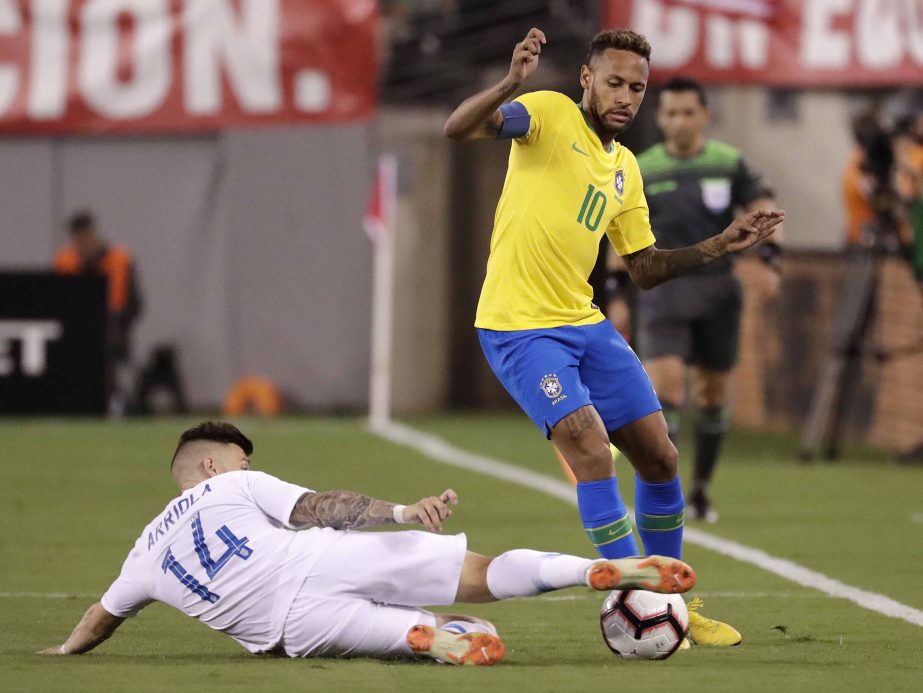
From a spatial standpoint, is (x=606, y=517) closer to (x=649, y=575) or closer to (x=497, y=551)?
(x=649, y=575)

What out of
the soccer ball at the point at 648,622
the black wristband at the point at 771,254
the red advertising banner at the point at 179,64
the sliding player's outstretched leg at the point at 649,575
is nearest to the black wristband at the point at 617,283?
the black wristband at the point at 771,254

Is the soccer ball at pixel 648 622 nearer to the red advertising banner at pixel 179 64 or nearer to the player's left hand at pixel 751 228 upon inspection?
the player's left hand at pixel 751 228

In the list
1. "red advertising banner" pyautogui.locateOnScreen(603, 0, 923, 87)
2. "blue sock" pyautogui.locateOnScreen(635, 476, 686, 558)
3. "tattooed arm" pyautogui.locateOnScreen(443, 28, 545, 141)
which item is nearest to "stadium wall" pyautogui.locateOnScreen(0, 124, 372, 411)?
"red advertising banner" pyautogui.locateOnScreen(603, 0, 923, 87)

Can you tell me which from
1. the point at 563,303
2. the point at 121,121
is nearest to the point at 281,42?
the point at 121,121

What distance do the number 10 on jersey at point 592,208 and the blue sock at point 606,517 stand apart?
0.95 meters

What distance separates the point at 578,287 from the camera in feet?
23.8

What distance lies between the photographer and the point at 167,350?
2036 cm

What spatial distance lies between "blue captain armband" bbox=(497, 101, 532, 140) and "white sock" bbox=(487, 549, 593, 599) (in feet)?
4.91

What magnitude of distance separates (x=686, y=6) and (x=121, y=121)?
179 inches

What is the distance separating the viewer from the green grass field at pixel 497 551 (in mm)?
6309

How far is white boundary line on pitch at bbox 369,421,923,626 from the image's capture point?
27.3 feet

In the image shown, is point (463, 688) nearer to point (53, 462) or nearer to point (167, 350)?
point (53, 462)

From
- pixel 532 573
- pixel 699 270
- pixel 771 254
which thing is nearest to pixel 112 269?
pixel 699 270

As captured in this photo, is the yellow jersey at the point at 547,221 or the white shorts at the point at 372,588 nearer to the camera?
the white shorts at the point at 372,588
